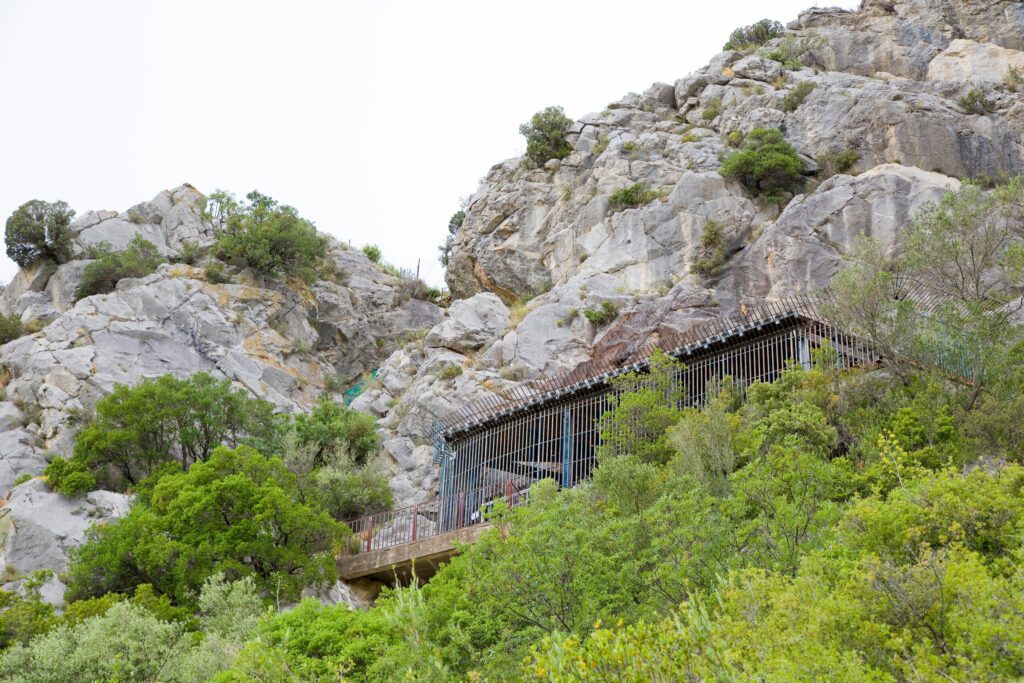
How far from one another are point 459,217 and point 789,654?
2011 inches

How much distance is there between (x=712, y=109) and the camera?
46.2 metres

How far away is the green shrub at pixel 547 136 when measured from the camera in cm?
4897

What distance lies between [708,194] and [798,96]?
7794mm

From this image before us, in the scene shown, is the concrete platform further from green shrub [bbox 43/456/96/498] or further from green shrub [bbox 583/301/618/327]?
green shrub [bbox 583/301/618/327]

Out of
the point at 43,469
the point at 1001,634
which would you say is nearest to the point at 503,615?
the point at 1001,634

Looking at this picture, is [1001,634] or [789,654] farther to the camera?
[789,654]

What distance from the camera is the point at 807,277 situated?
32688mm

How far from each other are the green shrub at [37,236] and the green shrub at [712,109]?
3058 cm

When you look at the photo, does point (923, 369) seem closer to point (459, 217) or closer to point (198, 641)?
point (198, 641)

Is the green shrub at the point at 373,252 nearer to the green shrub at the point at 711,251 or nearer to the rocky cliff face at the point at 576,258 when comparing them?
the rocky cliff face at the point at 576,258

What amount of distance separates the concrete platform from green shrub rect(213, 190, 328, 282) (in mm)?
24290

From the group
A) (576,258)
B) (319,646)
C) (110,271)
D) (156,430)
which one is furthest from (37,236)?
(319,646)

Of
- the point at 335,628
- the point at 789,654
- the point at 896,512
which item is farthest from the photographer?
the point at 335,628

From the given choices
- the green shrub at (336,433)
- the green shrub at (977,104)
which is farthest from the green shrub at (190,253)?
the green shrub at (977,104)
